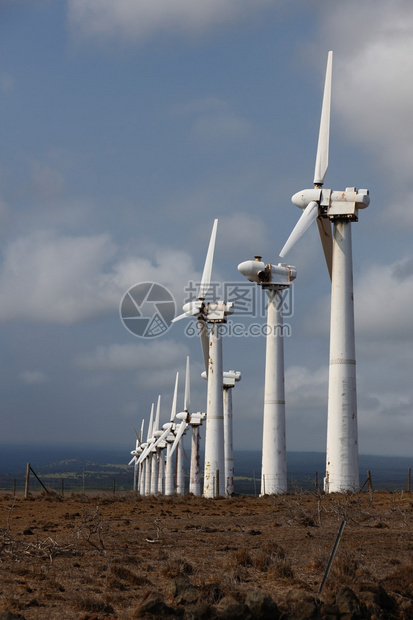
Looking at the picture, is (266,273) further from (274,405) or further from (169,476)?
(169,476)

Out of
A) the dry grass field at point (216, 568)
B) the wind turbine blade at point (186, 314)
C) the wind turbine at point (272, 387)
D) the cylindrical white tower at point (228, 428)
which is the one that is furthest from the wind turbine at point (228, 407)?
the dry grass field at point (216, 568)

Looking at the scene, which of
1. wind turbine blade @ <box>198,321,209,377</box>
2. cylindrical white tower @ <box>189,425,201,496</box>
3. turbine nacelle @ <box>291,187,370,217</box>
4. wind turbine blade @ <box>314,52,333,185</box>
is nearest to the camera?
turbine nacelle @ <box>291,187,370,217</box>

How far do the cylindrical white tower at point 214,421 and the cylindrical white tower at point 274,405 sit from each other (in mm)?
9119

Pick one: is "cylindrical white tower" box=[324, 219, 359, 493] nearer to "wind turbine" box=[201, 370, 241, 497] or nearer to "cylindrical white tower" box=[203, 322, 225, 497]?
"cylindrical white tower" box=[203, 322, 225, 497]

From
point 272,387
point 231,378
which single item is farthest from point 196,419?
point 272,387

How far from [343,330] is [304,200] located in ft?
19.1

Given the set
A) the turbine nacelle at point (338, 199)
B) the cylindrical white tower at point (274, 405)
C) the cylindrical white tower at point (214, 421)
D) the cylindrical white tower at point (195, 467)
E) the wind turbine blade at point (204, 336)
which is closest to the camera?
the turbine nacelle at point (338, 199)

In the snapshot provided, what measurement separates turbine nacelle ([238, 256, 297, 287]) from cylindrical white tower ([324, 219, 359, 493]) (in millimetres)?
10569

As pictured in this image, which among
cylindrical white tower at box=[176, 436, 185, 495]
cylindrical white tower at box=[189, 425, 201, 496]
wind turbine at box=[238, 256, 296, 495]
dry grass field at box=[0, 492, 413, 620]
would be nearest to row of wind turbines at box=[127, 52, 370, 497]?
wind turbine at box=[238, 256, 296, 495]

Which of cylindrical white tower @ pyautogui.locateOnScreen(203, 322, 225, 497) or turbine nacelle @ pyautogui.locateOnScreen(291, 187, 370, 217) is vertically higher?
turbine nacelle @ pyautogui.locateOnScreen(291, 187, 370, 217)

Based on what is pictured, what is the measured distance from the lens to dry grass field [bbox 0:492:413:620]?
40.2ft

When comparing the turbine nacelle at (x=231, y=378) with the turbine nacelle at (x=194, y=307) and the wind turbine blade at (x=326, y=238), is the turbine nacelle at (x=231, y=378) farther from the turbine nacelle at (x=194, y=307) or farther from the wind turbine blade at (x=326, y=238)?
the wind turbine blade at (x=326, y=238)

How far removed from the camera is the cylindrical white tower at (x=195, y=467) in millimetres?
76312

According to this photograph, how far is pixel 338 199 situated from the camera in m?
34.9
